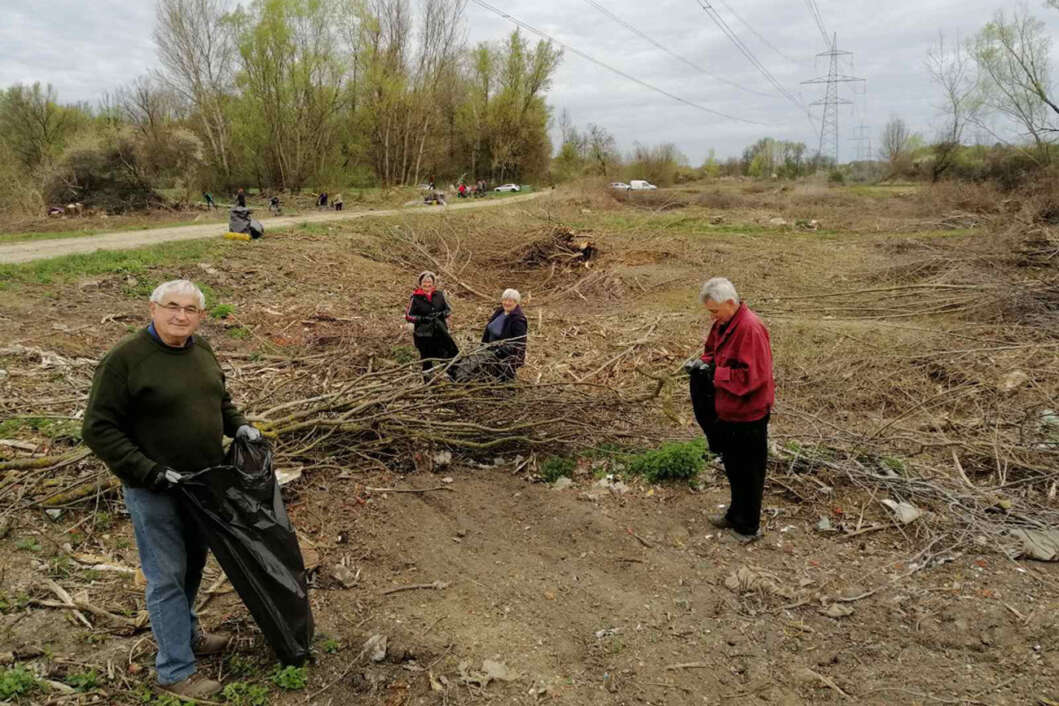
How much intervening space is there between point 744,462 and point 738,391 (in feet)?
1.72

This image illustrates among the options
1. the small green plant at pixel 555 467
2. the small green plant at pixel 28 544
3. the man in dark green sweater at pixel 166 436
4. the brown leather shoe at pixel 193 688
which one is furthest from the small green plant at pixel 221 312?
the brown leather shoe at pixel 193 688

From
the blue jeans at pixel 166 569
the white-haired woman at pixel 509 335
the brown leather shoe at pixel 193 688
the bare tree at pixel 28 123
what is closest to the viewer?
the blue jeans at pixel 166 569

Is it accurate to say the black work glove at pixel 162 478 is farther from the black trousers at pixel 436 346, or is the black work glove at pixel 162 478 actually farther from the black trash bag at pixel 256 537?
the black trousers at pixel 436 346

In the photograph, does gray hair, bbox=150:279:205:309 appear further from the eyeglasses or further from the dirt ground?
the dirt ground

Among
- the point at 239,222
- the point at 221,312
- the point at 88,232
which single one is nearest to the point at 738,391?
the point at 221,312

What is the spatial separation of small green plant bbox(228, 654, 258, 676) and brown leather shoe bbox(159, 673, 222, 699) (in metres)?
0.14

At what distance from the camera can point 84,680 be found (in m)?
2.77

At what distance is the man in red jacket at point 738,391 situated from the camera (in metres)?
3.70

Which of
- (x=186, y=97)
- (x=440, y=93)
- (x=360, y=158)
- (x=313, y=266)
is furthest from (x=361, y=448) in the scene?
(x=440, y=93)

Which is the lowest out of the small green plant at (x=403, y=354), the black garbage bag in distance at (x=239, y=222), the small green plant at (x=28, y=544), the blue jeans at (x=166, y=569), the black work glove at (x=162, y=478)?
the small green plant at (x=28, y=544)

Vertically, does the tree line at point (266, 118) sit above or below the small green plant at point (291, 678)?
above

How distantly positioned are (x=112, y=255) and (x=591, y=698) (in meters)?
11.2

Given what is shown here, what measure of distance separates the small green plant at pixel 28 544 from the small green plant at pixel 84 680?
1214 millimetres

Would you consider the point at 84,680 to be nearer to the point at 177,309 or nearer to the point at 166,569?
the point at 166,569
